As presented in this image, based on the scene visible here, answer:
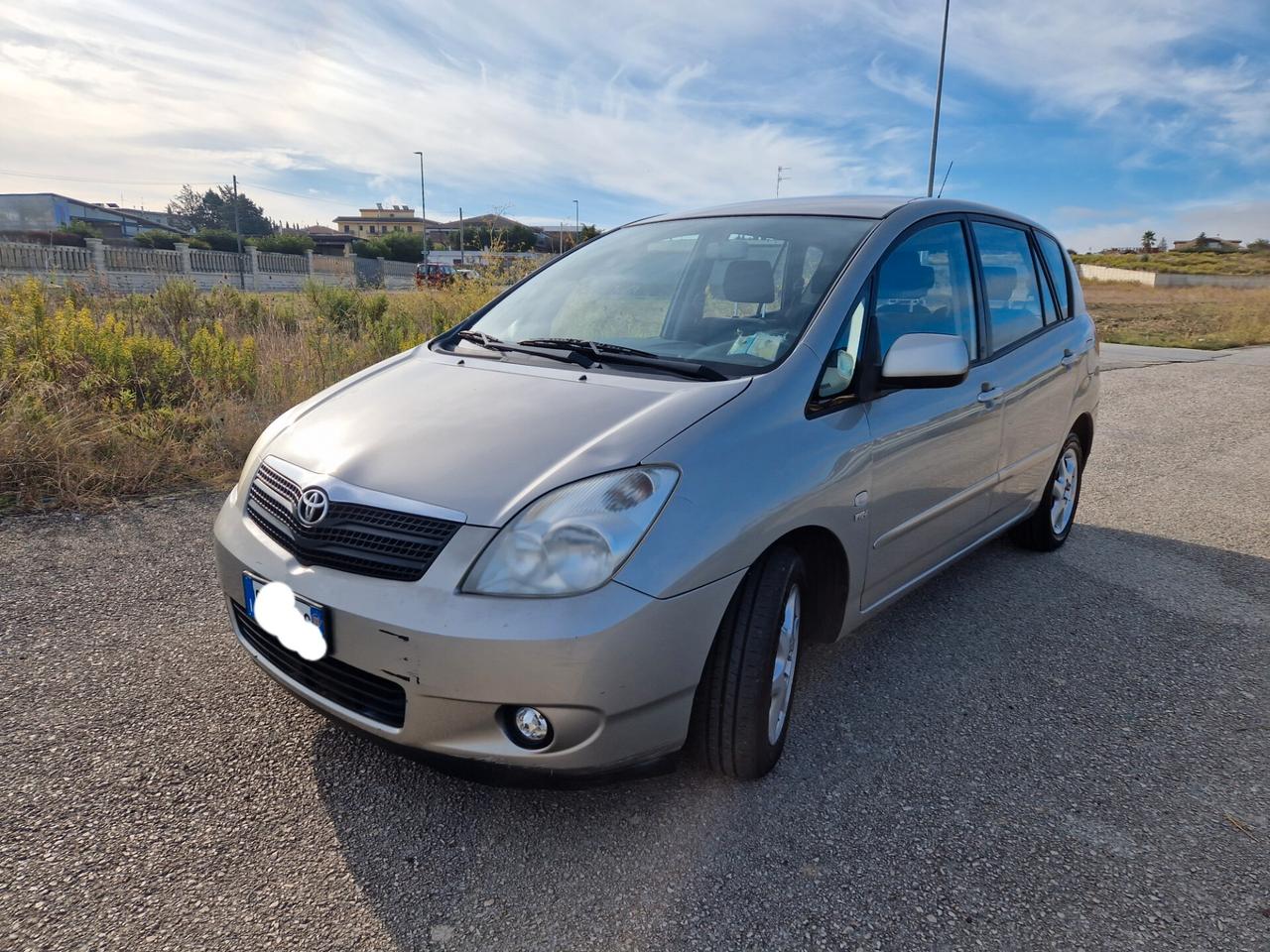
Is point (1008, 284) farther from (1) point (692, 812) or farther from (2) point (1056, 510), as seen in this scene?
(1) point (692, 812)

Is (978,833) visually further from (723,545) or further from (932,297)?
(932,297)

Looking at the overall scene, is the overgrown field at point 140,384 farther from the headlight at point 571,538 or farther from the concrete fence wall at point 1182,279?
the concrete fence wall at point 1182,279

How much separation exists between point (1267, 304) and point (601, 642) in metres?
33.4

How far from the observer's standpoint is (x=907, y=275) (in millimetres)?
3023

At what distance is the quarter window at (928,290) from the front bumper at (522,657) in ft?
4.17

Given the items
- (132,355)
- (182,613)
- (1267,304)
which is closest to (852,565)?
(182,613)

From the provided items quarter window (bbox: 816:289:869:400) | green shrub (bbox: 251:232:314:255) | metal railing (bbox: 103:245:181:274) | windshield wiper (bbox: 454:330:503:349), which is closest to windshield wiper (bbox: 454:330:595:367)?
windshield wiper (bbox: 454:330:503:349)


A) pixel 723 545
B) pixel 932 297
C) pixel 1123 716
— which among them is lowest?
pixel 1123 716

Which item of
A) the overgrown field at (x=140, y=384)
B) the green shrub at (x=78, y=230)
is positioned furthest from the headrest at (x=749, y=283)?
the green shrub at (x=78, y=230)

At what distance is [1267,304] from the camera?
27.7m

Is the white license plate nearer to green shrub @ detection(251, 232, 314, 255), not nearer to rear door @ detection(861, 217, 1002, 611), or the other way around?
rear door @ detection(861, 217, 1002, 611)

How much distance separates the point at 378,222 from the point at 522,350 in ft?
383

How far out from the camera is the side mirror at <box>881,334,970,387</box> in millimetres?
2568

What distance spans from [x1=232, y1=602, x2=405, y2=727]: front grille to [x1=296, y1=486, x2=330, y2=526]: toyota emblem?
0.33 metres
